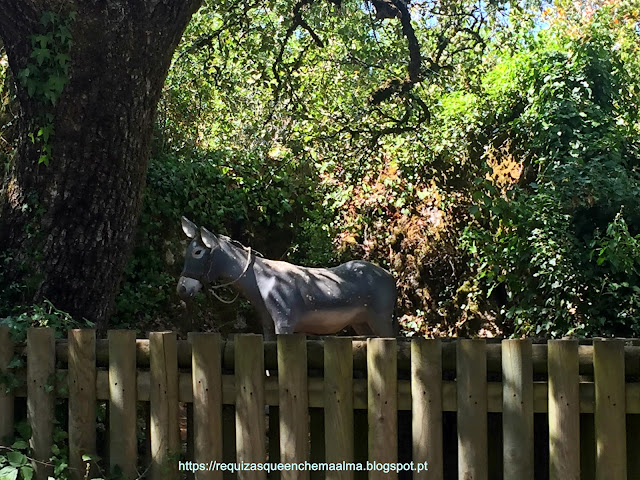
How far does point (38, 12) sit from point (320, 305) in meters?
2.77

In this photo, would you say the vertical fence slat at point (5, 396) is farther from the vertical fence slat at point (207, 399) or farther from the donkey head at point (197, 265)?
the donkey head at point (197, 265)

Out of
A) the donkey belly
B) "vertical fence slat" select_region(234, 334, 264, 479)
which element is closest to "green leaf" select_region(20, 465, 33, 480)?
"vertical fence slat" select_region(234, 334, 264, 479)

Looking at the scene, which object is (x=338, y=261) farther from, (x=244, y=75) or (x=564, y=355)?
(x=564, y=355)

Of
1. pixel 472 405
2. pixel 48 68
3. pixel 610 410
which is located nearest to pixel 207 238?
pixel 48 68

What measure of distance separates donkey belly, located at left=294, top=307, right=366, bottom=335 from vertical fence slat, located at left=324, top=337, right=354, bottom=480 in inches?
68.6

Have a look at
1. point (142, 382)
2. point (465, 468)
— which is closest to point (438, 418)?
point (465, 468)

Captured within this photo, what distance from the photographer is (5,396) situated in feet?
12.1

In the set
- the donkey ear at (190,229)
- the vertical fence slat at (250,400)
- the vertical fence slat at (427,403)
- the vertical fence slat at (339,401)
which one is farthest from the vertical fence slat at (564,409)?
the donkey ear at (190,229)

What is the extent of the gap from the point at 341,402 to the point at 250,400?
0.44 metres

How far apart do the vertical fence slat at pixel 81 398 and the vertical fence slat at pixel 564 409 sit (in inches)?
87.0

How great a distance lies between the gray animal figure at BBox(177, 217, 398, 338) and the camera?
4930mm

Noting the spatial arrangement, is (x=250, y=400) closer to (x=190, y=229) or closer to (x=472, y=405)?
(x=472, y=405)

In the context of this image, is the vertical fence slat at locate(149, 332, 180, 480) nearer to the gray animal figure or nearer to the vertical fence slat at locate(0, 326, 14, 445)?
the vertical fence slat at locate(0, 326, 14, 445)

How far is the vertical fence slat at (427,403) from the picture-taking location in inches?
123
